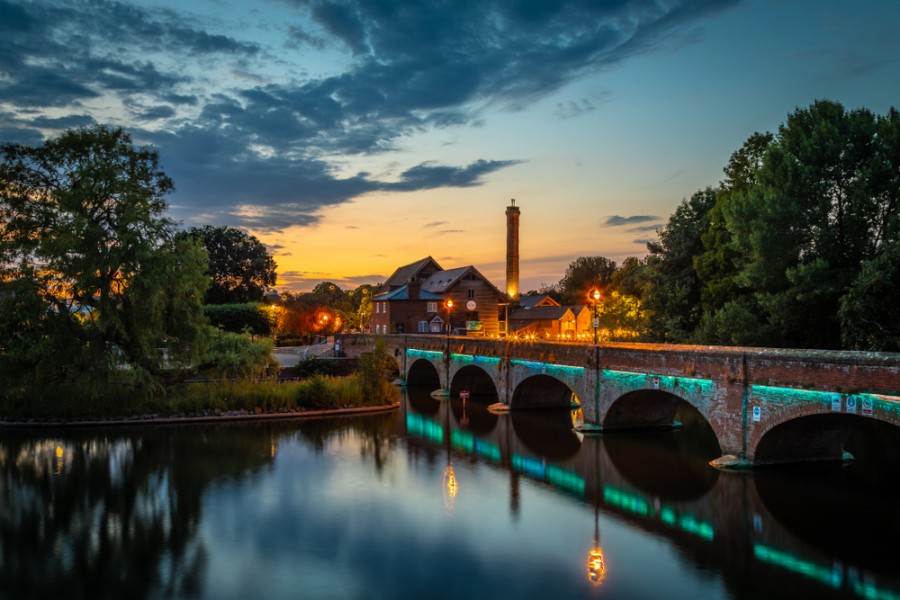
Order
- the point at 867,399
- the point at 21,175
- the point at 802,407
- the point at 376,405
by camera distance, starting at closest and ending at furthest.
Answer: the point at 867,399, the point at 802,407, the point at 21,175, the point at 376,405

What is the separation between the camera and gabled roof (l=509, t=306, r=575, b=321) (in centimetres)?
9150

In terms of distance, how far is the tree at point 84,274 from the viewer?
113 ft

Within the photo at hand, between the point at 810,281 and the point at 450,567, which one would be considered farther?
the point at 810,281

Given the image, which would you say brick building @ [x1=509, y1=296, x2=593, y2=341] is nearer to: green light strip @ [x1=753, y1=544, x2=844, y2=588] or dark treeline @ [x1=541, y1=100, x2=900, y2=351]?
dark treeline @ [x1=541, y1=100, x2=900, y2=351]

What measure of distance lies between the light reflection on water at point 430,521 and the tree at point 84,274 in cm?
404

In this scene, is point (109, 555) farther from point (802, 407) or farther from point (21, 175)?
point (21, 175)

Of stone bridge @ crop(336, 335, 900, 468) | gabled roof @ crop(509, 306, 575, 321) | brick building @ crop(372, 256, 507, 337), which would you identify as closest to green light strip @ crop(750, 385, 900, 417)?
stone bridge @ crop(336, 335, 900, 468)

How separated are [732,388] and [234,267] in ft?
245

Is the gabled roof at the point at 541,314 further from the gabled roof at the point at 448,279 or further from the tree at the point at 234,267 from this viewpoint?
the tree at the point at 234,267

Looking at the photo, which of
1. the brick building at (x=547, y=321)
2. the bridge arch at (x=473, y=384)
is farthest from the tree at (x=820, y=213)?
the brick building at (x=547, y=321)

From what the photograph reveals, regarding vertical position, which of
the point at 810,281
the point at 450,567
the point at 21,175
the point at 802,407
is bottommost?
the point at 450,567

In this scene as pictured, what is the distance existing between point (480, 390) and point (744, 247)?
22.2 meters

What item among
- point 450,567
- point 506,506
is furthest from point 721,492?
point 450,567

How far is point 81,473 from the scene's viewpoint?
26312mm
